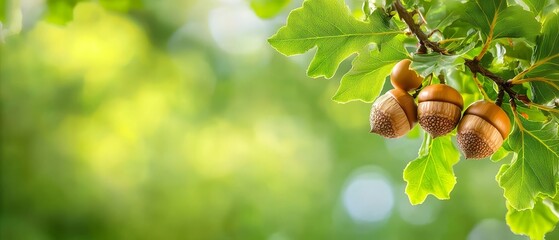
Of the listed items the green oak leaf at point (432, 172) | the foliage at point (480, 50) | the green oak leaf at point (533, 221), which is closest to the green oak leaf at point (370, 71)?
the foliage at point (480, 50)

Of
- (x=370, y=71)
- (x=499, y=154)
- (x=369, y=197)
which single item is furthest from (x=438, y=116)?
(x=369, y=197)

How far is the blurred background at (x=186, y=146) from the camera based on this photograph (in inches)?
169

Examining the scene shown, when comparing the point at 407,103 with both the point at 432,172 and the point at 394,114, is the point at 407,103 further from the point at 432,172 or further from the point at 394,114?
the point at 432,172

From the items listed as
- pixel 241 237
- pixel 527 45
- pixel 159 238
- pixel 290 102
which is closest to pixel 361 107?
pixel 290 102

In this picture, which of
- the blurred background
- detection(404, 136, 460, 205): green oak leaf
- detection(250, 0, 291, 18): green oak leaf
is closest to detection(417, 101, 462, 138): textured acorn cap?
detection(404, 136, 460, 205): green oak leaf

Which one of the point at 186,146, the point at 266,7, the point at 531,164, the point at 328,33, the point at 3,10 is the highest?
the point at 3,10

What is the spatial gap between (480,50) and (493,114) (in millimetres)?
96

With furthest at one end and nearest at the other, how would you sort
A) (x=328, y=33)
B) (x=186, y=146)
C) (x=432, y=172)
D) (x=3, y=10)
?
(x=186, y=146) → (x=3, y=10) → (x=432, y=172) → (x=328, y=33)

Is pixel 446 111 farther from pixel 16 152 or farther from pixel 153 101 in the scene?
pixel 16 152

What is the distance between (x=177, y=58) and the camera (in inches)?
181

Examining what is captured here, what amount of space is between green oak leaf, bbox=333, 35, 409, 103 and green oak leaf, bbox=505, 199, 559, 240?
330 millimetres

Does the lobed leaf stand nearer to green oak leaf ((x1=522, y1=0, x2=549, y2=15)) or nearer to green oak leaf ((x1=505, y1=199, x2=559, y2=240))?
green oak leaf ((x1=522, y1=0, x2=549, y2=15))

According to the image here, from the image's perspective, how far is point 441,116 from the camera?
0.68 meters

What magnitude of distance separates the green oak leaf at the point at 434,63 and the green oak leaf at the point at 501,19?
2.3 inches
